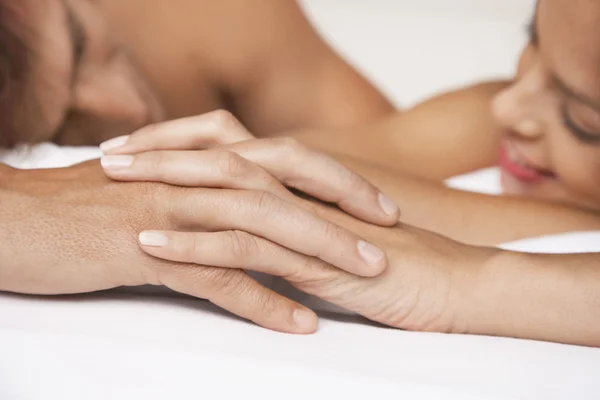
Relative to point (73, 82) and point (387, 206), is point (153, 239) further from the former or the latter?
point (73, 82)

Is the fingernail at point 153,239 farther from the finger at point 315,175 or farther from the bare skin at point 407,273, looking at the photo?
the finger at point 315,175

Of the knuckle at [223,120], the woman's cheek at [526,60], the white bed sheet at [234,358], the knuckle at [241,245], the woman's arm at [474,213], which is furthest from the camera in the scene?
the woman's cheek at [526,60]

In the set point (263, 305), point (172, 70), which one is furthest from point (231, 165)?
point (172, 70)

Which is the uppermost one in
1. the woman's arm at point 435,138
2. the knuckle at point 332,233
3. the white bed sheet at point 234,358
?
the woman's arm at point 435,138

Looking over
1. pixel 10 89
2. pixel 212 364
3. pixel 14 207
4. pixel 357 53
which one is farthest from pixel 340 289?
pixel 357 53

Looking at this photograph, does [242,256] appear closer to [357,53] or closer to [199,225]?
[199,225]

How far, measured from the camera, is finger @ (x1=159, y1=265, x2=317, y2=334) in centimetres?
66

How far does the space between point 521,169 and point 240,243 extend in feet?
2.05

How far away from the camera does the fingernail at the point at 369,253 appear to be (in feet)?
2.22

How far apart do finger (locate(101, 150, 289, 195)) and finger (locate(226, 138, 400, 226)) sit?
23 mm

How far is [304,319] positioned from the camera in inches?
26.2

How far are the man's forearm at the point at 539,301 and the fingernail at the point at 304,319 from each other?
151 millimetres

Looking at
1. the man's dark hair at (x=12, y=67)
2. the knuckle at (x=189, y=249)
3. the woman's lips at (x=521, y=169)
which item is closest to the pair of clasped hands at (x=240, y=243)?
the knuckle at (x=189, y=249)

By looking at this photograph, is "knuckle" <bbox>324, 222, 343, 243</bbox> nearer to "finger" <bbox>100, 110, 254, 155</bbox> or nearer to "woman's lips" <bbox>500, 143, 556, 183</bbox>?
"finger" <bbox>100, 110, 254, 155</bbox>
